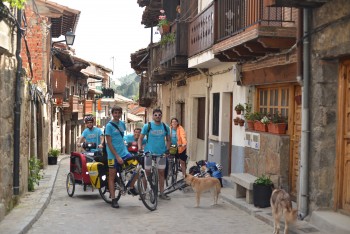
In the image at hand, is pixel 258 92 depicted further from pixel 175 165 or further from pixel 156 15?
pixel 156 15

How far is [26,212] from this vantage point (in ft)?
27.2

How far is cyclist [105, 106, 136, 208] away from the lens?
30.3 ft

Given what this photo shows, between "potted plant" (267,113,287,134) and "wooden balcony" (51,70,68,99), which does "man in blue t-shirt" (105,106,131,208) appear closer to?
"potted plant" (267,113,287,134)

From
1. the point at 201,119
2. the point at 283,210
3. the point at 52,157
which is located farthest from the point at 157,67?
the point at 283,210

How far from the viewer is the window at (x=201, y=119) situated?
17.2m

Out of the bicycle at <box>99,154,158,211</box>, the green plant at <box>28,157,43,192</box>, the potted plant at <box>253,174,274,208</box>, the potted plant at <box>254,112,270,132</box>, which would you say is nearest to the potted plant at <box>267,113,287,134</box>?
the potted plant at <box>254,112,270,132</box>

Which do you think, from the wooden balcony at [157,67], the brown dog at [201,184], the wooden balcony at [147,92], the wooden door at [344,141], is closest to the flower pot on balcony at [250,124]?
the brown dog at [201,184]

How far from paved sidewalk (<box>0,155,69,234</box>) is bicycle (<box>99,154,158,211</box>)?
49.7 inches

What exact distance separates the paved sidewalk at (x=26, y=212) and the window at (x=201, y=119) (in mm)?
6916

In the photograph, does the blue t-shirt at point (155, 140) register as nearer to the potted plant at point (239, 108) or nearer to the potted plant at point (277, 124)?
the potted plant at point (277, 124)

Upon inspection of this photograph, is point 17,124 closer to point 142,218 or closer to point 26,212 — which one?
point 26,212

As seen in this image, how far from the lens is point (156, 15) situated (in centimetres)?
2402

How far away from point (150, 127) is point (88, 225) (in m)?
2.81

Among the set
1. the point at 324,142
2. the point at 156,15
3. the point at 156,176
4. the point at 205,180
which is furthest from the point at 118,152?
the point at 156,15
